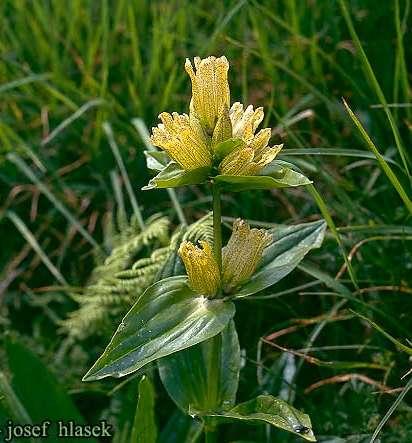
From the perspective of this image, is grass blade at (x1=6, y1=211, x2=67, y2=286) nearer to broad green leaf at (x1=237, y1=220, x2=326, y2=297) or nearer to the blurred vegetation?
the blurred vegetation

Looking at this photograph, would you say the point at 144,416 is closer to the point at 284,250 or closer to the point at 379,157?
the point at 284,250

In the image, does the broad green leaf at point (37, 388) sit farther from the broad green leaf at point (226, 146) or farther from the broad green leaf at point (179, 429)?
the broad green leaf at point (226, 146)

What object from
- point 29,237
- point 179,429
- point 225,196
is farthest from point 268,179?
point 29,237

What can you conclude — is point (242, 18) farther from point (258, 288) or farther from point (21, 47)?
point (258, 288)

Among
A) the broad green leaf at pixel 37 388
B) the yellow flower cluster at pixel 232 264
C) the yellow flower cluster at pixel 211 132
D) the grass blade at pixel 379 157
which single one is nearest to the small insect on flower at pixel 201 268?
the yellow flower cluster at pixel 232 264

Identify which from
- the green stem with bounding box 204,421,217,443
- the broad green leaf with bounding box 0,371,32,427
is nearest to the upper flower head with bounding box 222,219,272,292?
the green stem with bounding box 204,421,217,443

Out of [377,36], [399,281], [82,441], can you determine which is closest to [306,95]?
[377,36]
